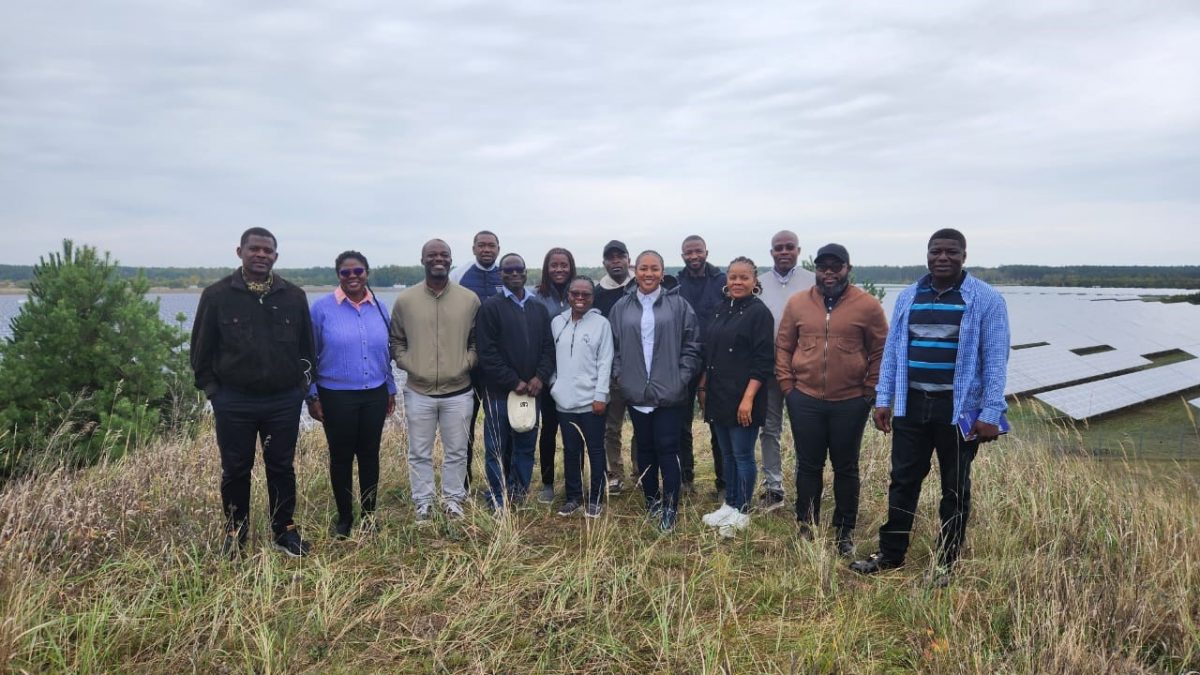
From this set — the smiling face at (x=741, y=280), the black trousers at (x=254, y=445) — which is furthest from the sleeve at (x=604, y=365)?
the black trousers at (x=254, y=445)

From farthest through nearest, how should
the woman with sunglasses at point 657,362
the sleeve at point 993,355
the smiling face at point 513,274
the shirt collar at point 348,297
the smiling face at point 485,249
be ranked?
the smiling face at point 485,249 → the smiling face at point 513,274 → the woman with sunglasses at point 657,362 → the shirt collar at point 348,297 → the sleeve at point 993,355

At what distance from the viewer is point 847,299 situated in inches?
167

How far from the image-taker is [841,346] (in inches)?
163

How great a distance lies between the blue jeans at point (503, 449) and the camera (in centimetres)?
501

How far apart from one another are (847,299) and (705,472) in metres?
3.43

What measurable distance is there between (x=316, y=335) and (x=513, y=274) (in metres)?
1.50

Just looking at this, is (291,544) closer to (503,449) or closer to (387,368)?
(387,368)

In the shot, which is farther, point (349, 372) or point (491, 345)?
point (491, 345)

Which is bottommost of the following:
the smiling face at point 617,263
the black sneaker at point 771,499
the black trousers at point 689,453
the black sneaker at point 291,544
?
the black sneaker at point 771,499

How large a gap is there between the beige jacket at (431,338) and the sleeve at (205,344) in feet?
3.80

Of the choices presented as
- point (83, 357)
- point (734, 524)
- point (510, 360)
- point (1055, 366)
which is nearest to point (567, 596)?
point (734, 524)

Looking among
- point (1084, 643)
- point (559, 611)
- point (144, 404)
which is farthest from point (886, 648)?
point (144, 404)

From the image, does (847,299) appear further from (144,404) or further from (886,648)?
(144,404)

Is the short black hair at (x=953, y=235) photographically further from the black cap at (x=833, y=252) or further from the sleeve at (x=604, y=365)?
the sleeve at (x=604, y=365)
